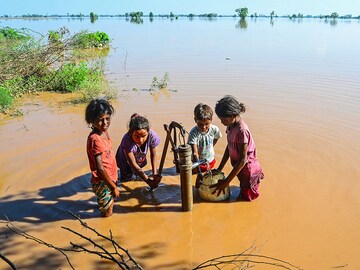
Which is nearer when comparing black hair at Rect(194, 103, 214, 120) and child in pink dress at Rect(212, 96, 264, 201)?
child in pink dress at Rect(212, 96, 264, 201)

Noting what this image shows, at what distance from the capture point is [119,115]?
20.8 feet

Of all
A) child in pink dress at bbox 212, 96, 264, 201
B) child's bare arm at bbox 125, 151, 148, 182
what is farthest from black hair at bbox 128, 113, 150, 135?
child in pink dress at bbox 212, 96, 264, 201

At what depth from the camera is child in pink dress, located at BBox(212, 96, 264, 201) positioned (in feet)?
9.86

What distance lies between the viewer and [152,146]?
363 cm

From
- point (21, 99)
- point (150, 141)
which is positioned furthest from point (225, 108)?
point (21, 99)

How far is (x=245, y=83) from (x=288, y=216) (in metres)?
5.96

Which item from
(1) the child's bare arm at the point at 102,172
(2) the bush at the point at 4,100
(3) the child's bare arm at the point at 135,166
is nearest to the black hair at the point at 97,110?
(1) the child's bare arm at the point at 102,172

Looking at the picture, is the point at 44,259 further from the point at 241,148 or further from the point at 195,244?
the point at 241,148

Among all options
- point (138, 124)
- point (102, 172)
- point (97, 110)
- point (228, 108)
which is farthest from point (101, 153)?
point (228, 108)

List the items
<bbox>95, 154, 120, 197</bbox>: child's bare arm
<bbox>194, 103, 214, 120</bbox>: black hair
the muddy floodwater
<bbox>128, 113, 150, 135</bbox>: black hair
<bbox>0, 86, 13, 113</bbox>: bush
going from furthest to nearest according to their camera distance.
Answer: <bbox>0, 86, 13, 113</bbox>: bush, <bbox>194, 103, 214, 120</bbox>: black hair, <bbox>128, 113, 150, 135</bbox>: black hair, <bbox>95, 154, 120, 197</bbox>: child's bare arm, the muddy floodwater

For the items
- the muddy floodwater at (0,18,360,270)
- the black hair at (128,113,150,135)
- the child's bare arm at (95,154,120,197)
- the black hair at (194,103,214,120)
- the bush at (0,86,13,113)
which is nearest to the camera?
the muddy floodwater at (0,18,360,270)

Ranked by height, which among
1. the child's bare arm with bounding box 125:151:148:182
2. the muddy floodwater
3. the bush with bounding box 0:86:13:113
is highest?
the bush with bounding box 0:86:13:113

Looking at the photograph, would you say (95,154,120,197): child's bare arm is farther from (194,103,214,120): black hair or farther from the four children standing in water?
(194,103,214,120): black hair

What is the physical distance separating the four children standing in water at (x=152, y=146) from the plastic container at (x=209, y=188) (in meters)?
0.08
